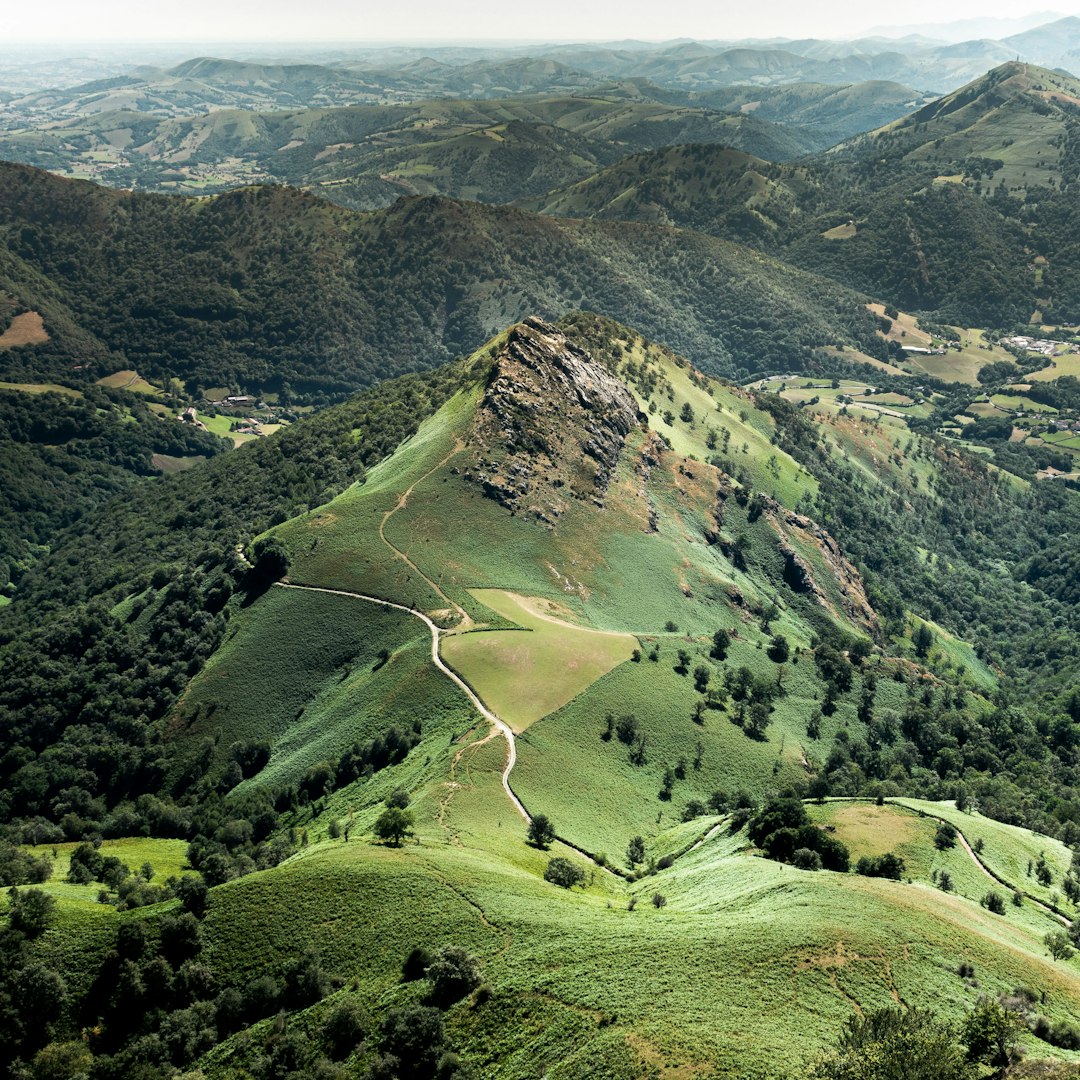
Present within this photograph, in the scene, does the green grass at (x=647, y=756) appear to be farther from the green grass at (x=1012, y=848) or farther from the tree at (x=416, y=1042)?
the tree at (x=416, y=1042)

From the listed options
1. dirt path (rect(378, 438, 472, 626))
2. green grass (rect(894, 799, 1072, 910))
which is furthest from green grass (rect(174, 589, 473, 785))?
green grass (rect(894, 799, 1072, 910))

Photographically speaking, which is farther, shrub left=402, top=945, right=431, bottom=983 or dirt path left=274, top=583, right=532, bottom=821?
dirt path left=274, top=583, right=532, bottom=821

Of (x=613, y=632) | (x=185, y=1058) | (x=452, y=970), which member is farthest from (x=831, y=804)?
(x=185, y=1058)

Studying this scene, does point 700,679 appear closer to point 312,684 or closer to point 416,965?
point 312,684

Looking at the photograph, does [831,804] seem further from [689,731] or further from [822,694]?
[822,694]

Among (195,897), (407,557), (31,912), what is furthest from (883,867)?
(407,557)

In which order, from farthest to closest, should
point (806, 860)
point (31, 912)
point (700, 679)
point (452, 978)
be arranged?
point (700, 679) → point (806, 860) → point (31, 912) → point (452, 978)

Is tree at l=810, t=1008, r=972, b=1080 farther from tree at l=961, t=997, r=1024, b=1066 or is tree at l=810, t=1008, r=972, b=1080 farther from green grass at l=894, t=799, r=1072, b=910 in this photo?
green grass at l=894, t=799, r=1072, b=910
